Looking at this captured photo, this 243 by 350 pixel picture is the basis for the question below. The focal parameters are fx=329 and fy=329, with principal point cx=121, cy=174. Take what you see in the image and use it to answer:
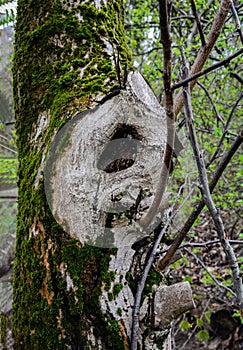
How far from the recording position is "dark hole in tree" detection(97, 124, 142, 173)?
1077 mm

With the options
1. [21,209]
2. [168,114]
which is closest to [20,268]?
[21,209]

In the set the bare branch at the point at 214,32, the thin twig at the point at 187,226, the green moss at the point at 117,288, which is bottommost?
the green moss at the point at 117,288

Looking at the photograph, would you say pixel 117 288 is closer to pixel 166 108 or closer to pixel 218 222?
pixel 218 222

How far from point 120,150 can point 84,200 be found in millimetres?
236

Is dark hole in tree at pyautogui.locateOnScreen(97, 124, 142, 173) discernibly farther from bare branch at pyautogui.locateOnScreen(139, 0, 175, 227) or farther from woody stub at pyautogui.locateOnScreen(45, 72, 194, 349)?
bare branch at pyautogui.locateOnScreen(139, 0, 175, 227)

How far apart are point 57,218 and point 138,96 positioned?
1.59ft

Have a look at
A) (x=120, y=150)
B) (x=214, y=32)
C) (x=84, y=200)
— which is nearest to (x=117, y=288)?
(x=84, y=200)

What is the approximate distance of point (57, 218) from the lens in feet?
3.27

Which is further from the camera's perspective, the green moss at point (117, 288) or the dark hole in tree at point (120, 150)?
the dark hole in tree at point (120, 150)

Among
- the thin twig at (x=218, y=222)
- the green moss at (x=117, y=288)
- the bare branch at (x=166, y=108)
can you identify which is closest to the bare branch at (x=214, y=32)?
the bare branch at (x=166, y=108)

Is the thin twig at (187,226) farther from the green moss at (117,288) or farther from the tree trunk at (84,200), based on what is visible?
the green moss at (117,288)

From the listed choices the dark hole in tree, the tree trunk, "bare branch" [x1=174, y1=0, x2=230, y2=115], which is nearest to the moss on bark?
the tree trunk

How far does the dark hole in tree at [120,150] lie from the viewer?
1.08 meters

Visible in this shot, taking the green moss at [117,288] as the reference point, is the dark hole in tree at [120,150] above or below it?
above
